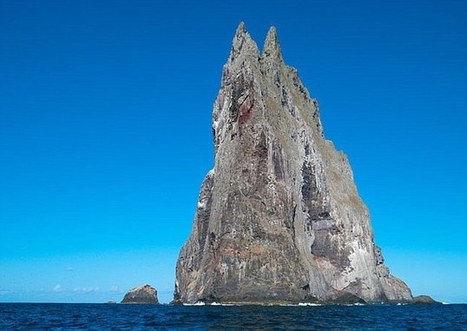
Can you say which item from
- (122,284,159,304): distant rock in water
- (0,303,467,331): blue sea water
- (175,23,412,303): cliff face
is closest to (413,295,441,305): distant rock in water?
(175,23,412,303): cliff face

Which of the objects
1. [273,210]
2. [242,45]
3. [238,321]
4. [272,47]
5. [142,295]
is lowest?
[238,321]

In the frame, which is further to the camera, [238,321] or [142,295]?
[142,295]

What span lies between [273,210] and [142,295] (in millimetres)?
70888

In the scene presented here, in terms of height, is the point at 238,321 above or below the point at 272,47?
below

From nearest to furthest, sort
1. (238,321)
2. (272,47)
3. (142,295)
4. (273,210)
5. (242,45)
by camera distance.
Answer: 1. (238,321)
2. (273,210)
3. (242,45)
4. (272,47)
5. (142,295)

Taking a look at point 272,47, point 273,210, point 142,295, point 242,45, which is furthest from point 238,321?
point 142,295

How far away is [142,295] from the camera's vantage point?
16512 centimetres

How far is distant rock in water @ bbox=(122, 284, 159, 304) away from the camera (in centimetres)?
16412


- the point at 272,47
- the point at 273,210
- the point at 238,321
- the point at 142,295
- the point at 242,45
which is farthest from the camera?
the point at 142,295

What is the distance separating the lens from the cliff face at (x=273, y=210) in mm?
101875

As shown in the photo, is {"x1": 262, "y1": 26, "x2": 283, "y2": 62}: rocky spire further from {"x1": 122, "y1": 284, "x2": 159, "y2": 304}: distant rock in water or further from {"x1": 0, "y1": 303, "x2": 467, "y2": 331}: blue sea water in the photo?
{"x1": 0, "y1": 303, "x2": 467, "y2": 331}: blue sea water

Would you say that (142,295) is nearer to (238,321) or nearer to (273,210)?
(273,210)

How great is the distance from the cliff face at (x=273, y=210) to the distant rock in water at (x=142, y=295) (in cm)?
2409

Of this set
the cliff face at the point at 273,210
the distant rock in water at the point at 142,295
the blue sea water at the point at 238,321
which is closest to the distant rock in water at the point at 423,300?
the cliff face at the point at 273,210
